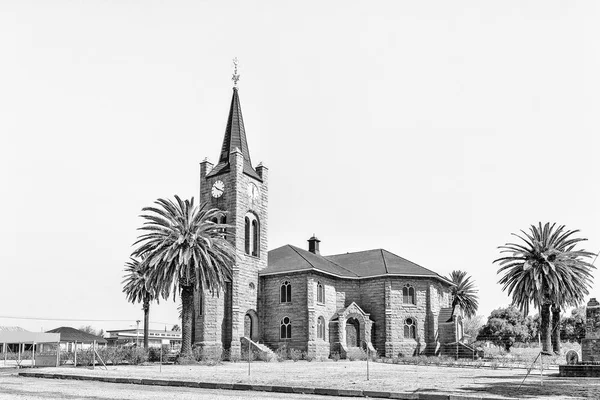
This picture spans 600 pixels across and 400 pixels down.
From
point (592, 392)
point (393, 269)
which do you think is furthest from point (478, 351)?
point (592, 392)

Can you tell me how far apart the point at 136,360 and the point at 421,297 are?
2612 centimetres

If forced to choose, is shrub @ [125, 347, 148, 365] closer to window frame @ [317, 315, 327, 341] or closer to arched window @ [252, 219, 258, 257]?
arched window @ [252, 219, 258, 257]

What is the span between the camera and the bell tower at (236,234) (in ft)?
162

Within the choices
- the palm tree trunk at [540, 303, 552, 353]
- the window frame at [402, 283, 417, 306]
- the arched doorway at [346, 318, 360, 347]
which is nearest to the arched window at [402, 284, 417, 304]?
the window frame at [402, 283, 417, 306]

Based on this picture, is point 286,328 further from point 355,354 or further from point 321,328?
point 355,354

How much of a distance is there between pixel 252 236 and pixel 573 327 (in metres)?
69.7

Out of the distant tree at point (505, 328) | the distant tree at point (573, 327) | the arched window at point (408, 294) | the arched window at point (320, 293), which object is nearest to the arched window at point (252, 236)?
the arched window at point (320, 293)

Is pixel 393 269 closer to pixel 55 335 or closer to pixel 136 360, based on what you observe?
pixel 136 360

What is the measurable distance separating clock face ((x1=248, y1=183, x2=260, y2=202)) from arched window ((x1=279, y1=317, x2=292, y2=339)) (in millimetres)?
10781

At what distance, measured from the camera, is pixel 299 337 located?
51.8 meters

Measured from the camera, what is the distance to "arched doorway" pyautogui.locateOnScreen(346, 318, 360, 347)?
54.3m

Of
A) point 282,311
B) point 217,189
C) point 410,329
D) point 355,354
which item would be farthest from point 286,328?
point 217,189

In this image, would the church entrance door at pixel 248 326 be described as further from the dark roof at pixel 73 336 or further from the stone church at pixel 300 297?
the dark roof at pixel 73 336

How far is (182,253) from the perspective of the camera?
41.8 m
